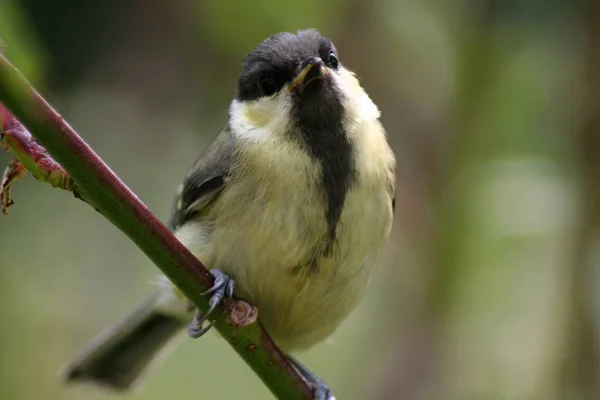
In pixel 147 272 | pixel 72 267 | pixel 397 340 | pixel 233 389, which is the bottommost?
pixel 233 389

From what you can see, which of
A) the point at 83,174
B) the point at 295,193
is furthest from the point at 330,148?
the point at 83,174

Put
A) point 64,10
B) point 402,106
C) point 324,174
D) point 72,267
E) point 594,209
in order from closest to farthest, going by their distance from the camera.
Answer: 1. point 324,174
2. point 594,209
3. point 402,106
4. point 64,10
5. point 72,267

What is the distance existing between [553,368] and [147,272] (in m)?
1.75

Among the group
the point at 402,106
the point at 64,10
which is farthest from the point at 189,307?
the point at 64,10

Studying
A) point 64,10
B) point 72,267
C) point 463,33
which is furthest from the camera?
point 72,267

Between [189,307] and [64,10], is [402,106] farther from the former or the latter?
[64,10]

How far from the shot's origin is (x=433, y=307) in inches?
90.8

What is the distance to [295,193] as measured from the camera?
6.16 feet

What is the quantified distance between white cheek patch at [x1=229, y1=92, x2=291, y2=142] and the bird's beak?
1.7 inches

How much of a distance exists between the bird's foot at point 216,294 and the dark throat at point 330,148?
Result: 0.81 ft

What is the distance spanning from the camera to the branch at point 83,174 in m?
1.00

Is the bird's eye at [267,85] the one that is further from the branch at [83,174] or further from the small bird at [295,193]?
the branch at [83,174]

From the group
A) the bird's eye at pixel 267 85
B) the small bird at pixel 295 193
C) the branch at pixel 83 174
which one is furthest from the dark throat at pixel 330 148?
the branch at pixel 83 174

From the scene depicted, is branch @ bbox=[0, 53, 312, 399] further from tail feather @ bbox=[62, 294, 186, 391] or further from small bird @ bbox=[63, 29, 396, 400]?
tail feather @ bbox=[62, 294, 186, 391]
